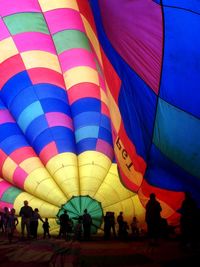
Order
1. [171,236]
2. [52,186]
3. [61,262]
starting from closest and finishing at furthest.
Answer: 1. [61,262]
2. [171,236]
3. [52,186]

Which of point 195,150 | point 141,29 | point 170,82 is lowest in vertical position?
point 195,150

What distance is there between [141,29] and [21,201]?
19.1ft

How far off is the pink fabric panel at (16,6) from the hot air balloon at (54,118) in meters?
0.02

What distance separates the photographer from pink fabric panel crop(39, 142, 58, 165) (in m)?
8.84

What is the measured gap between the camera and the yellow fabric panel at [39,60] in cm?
868

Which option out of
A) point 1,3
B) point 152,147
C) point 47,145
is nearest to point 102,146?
point 47,145

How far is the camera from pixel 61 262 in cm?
429

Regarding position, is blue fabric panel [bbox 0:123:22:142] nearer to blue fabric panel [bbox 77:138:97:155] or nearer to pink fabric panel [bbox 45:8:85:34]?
blue fabric panel [bbox 77:138:97:155]

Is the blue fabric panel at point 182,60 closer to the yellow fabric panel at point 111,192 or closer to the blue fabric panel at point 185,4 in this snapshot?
the blue fabric panel at point 185,4

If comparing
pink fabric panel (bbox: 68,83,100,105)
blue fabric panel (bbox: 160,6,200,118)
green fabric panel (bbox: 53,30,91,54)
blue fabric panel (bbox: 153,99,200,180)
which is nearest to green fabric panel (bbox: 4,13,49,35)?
green fabric panel (bbox: 53,30,91,54)

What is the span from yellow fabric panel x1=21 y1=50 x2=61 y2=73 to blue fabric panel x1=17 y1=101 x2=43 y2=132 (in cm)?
78

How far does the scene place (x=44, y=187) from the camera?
8.71m

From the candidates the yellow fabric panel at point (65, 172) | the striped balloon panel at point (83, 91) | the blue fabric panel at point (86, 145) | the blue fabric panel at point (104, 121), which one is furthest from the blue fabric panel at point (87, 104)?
the yellow fabric panel at point (65, 172)

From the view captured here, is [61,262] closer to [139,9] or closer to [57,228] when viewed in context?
[139,9]
